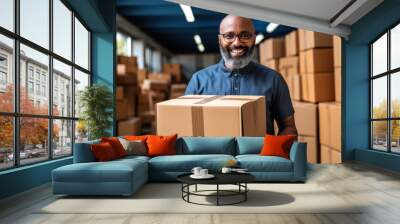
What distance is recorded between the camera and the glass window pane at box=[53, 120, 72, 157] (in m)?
6.61

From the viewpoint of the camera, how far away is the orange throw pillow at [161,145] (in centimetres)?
602

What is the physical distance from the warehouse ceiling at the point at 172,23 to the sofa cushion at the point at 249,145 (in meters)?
5.42

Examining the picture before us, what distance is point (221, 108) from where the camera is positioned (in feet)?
20.9

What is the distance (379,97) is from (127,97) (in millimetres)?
5741

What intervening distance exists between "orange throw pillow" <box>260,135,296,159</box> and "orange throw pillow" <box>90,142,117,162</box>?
189cm

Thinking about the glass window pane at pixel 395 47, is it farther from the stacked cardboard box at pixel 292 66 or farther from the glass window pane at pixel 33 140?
the glass window pane at pixel 33 140

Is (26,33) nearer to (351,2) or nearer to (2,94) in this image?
(2,94)

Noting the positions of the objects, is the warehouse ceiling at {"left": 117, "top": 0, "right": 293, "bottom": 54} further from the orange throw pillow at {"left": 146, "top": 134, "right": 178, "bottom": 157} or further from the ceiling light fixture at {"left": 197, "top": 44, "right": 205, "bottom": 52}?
the orange throw pillow at {"left": 146, "top": 134, "right": 178, "bottom": 157}

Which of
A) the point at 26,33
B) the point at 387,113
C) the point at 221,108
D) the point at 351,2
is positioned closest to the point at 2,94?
the point at 26,33

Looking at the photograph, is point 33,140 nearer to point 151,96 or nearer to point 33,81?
point 33,81

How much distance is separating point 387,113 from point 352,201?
3715mm

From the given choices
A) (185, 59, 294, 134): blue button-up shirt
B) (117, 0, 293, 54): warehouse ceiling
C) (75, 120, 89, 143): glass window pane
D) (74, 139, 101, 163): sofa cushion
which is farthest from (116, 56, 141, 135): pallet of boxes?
(74, 139, 101, 163): sofa cushion

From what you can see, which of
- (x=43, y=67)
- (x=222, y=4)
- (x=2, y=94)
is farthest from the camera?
(x=222, y=4)

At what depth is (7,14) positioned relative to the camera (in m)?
4.90
